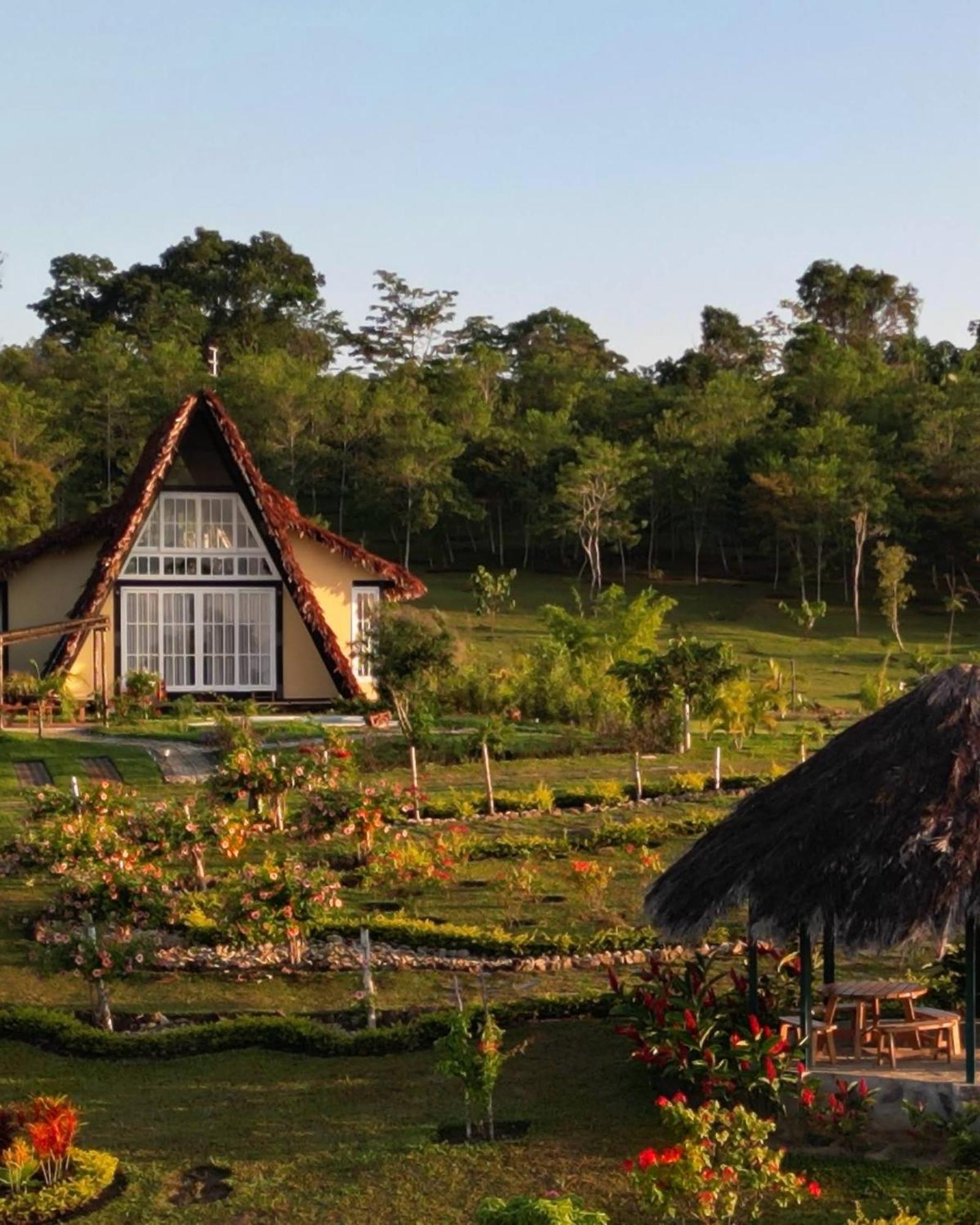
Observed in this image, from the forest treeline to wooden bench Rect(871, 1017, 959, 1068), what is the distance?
3693 cm

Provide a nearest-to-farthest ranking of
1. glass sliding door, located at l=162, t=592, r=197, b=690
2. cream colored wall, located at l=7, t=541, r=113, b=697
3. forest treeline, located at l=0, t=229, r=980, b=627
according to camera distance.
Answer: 1. glass sliding door, located at l=162, t=592, r=197, b=690
2. cream colored wall, located at l=7, t=541, r=113, b=697
3. forest treeline, located at l=0, t=229, r=980, b=627

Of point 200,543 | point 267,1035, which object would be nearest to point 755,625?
point 200,543

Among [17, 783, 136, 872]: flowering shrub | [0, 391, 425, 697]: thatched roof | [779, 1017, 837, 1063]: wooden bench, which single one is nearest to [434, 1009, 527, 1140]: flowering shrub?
[779, 1017, 837, 1063]: wooden bench

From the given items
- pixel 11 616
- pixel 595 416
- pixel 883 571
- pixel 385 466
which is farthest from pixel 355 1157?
pixel 595 416

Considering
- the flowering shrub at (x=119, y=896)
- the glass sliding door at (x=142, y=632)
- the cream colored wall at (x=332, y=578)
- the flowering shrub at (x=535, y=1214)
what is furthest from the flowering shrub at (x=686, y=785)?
the flowering shrub at (x=535, y=1214)

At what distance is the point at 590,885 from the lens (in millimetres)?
18656

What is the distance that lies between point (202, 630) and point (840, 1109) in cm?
2311

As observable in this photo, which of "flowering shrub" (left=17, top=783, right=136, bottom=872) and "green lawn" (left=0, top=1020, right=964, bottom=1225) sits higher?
"flowering shrub" (left=17, top=783, right=136, bottom=872)

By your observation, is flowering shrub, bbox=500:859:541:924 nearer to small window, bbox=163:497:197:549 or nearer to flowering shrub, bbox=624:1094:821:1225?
flowering shrub, bbox=624:1094:821:1225

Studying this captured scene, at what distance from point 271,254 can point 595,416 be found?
26448 millimetres

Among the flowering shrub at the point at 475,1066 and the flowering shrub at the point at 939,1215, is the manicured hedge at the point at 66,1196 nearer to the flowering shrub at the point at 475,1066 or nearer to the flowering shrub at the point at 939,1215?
the flowering shrub at the point at 475,1066

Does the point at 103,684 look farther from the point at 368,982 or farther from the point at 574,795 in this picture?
the point at 368,982

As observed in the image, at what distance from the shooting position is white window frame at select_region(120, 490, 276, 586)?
33156 mm

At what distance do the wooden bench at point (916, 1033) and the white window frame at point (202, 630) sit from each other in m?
21.7
